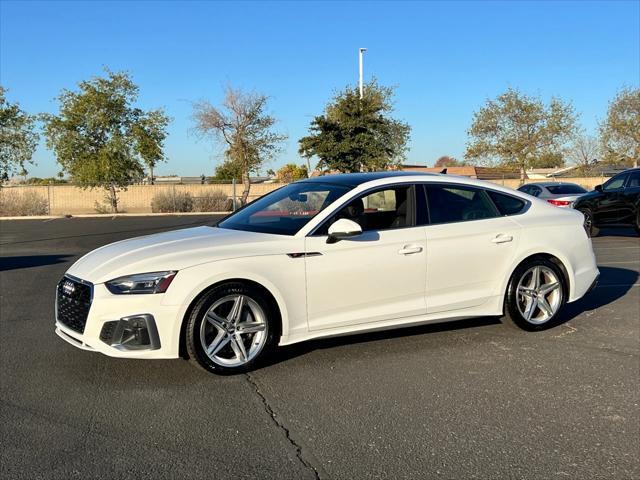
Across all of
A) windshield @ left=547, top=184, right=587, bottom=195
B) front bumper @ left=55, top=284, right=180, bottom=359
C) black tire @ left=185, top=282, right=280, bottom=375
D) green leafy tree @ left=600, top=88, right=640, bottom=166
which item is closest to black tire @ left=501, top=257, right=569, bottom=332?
black tire @ left=185, top=282, right=280, bottom=375

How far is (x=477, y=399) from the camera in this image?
427 cm

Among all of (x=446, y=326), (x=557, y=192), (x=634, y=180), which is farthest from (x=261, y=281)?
(x=557, y=192)

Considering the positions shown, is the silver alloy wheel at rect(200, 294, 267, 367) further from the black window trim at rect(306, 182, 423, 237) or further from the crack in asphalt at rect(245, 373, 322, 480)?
the black window trim at rect(306, 182, 423, 237)

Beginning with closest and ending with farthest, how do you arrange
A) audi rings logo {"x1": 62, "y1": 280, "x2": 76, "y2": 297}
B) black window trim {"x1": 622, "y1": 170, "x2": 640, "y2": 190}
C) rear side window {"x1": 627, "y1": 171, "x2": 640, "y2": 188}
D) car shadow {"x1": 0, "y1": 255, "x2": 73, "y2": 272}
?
1. audi rings logo {"x1": 62, "y1": 280, "x2": 76, "y2": 297}
2. car shadow {"x1": 0, "y1": 255, "x2": 73, "y2": 272}
3. rear side window {"x1": 627, "y1": 171, "x2": 640, "y2": 188}
4. black window trim {"x1": 622, "y1": 170, "x2": 640, "y2": 190}

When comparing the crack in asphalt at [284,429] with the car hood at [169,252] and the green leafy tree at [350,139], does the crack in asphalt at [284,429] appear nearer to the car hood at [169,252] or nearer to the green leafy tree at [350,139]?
the car hood at [169,252]

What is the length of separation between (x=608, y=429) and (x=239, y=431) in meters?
2.34

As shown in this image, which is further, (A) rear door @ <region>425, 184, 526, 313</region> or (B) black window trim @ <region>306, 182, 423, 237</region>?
(A) rear door @ <region>425, 184, 526, 313</region>

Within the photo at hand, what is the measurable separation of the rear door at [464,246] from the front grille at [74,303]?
9.46 ft

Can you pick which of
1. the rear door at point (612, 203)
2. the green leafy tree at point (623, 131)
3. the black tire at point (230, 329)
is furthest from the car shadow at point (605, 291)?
the green leafy tree at point (623, 131)

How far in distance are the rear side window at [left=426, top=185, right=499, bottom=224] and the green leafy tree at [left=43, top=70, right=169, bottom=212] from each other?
27148 mm

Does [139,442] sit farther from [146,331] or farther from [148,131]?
[148,131]

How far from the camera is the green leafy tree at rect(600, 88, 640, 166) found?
42.4 m

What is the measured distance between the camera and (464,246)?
18.2 ft

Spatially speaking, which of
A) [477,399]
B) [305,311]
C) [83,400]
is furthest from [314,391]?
[83,400]
